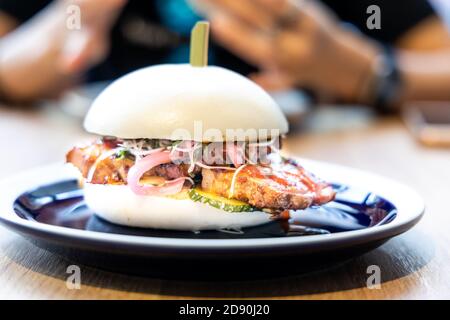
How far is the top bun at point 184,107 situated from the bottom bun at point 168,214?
0.32 ft

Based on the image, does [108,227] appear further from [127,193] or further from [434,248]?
[434,248]

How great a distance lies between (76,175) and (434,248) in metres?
0.72

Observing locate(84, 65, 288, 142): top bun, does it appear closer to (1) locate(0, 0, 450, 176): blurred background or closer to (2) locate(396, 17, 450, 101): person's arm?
(1) locate(0, 0, 450, 176): blurred background

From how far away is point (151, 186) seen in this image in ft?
3.34

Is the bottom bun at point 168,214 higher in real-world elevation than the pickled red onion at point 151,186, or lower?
lower

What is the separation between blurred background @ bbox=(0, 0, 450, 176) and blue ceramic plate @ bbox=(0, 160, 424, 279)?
95cm

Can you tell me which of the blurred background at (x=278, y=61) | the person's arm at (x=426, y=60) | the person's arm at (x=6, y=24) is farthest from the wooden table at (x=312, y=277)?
the person's arm at (x=6, y=24)

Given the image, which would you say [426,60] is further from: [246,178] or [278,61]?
[246,178]

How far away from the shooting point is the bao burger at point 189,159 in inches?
39.3

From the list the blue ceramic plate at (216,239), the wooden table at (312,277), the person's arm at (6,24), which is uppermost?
the person's arm at (6,24)

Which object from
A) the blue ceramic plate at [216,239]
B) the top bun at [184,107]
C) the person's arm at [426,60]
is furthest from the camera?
the person's arm at [426,60]

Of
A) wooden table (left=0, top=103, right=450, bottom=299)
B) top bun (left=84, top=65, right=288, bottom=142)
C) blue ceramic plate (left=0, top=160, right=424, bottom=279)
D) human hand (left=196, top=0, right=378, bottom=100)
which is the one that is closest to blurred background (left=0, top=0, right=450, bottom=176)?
human hand (left=196, top=0, right=378, bottom=100)

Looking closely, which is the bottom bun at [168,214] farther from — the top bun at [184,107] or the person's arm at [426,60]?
the person's arm at [426,60]
